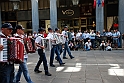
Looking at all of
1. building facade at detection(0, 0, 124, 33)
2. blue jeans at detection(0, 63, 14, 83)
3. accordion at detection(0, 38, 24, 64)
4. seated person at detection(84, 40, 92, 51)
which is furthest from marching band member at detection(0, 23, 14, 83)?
building facade at detection(0, 0, 124, 33)

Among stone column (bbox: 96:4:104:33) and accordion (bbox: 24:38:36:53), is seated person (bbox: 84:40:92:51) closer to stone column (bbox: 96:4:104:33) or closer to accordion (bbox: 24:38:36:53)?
stone column (bbox: 96:4:104:33)

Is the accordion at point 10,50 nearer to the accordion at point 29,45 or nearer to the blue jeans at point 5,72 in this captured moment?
the blue jeans at point 5,72

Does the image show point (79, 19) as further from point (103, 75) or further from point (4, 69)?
point (4, 69)

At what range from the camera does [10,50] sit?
14.6ft

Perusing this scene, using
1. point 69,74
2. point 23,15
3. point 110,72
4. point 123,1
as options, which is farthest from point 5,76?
point 23,15

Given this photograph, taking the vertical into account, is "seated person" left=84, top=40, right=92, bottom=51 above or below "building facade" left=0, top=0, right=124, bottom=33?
below

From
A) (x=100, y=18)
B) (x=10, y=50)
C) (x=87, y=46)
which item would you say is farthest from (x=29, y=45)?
(x=100, y=18)

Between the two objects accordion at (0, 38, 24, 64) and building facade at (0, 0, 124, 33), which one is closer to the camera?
accordion at (0, 38, 24, 64)

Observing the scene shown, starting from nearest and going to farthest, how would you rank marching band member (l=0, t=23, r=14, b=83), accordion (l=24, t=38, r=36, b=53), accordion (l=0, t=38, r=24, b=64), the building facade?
accordion (l=0, t=38, r=24, b=64) < marching band member (l=0, t=23, r=14, b=83) < accordion (l=24, t=38, r=36, b=53) < the building facade

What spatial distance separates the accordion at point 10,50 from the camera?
4386mm

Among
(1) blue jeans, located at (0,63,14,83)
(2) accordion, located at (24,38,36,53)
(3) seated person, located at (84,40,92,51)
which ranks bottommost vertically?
(3) seated person, located at (84,40,92,51)

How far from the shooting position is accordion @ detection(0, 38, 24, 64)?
4386 millimetres

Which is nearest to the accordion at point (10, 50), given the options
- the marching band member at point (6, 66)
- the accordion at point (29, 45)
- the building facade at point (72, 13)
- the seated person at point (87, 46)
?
the marching band member at point (6, 66)

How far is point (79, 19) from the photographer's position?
94.1ft
